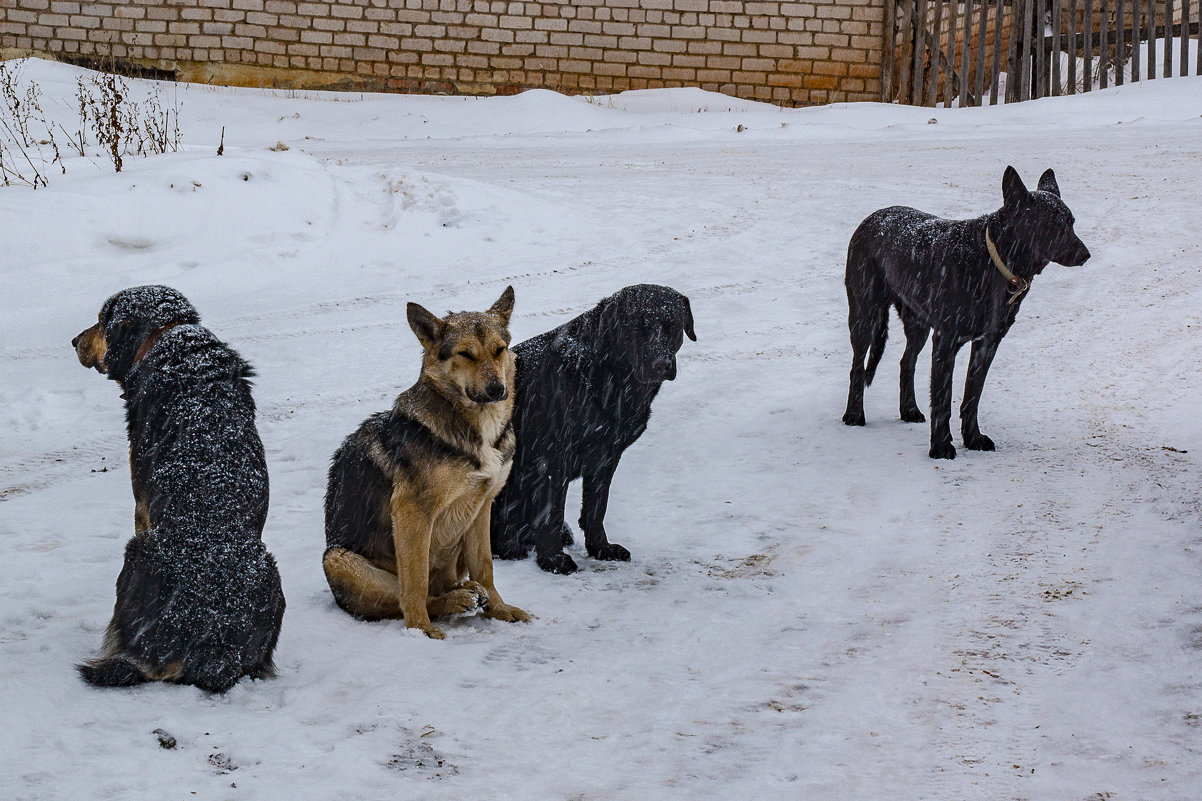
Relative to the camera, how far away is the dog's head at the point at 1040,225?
670 cm

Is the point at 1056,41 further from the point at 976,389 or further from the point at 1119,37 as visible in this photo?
the point at 976,389

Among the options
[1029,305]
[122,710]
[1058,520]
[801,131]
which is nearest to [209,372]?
[122,710]

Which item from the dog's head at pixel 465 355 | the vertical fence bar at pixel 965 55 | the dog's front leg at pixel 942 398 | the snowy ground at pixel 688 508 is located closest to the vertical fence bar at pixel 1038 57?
the vertical fence bar at pixel 965 55

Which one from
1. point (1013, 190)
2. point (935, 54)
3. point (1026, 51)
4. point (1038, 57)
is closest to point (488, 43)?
point (935, 54)

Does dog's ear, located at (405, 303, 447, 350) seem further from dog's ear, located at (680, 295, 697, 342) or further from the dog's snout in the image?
the dog's snout

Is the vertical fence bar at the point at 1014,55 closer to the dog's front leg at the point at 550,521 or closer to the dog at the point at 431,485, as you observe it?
the dog's front leg at the point at 550,521

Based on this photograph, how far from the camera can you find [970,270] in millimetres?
6832

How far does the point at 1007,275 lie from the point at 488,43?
59.1ft

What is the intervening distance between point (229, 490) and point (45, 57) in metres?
22.0

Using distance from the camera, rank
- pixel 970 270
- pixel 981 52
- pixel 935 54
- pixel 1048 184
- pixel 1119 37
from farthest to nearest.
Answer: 1. pixel 935 54
2. pixel 981 52
3. pixel 1119 37
4. pixel 1048 184
5. pixel 970 270

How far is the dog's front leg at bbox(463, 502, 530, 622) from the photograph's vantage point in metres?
4.55

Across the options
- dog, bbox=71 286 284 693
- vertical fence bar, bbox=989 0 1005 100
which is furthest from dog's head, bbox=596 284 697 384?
vertical fence bar, bbox=989 0 1005 100

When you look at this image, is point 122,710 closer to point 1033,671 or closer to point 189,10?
point 1033,671

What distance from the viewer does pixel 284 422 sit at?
7270 mm
